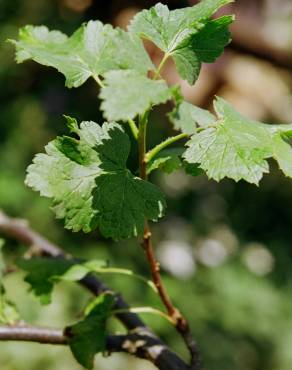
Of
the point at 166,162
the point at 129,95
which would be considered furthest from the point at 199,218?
the point at 129,95

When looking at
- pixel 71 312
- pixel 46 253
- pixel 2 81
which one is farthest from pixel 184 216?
pixel 46 253

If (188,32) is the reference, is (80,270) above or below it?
below

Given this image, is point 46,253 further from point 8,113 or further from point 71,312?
point 8,113

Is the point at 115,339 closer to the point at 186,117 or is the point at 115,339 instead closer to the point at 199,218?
the point at 186,117

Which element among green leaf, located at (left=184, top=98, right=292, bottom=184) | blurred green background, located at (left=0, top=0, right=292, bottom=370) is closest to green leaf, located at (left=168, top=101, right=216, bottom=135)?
green leaf, located at (left=184, top=98, right=292, bottom=184)

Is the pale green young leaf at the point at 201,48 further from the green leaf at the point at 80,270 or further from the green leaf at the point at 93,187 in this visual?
the green leaf at the point at 80,270

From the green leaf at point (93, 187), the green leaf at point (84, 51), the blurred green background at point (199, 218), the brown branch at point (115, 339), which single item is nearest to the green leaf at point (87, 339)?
the brown branch at point (115, 339)
